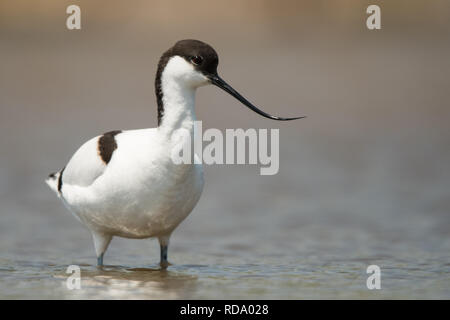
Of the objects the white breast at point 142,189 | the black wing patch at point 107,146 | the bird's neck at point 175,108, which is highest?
the bird's neck at point 175,108

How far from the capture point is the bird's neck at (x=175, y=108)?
6.58 m

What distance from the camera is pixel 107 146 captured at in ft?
23.3

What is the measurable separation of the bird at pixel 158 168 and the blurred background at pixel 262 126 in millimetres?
491

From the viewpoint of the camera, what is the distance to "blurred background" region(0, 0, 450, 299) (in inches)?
287

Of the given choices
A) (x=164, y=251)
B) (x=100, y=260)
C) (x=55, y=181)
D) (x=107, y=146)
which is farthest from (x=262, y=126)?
(x=107, y=146)

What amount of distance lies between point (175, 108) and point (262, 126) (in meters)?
7.73

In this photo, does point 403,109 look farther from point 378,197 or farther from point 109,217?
point 109,217

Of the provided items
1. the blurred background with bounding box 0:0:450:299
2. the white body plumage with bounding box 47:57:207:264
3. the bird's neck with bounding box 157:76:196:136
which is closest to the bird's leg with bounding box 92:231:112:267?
the blurred background with bounding box 0:0:450:299

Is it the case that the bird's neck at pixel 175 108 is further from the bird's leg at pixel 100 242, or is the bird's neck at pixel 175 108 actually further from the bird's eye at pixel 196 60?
the bird's leg at pixel 100 242

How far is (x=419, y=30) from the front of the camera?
20.4m

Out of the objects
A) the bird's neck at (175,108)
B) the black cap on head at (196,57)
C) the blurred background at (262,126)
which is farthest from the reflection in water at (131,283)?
the black cap on head at (196,57)

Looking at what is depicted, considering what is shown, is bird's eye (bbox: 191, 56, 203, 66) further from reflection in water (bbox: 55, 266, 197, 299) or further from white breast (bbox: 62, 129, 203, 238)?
reflection in water (bbox: 55, 266, 197, 299)

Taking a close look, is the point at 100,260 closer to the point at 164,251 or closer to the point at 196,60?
the point at 164,251

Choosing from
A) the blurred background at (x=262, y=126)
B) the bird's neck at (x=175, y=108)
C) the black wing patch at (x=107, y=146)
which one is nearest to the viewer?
the bird's neck at (x=175, y=108)
